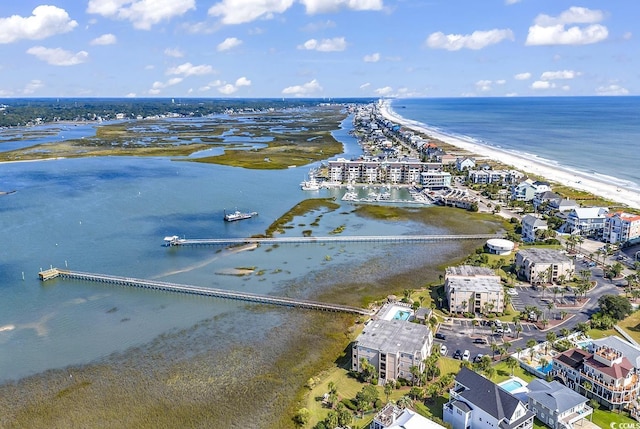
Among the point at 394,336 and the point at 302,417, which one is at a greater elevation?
the point at 394,336

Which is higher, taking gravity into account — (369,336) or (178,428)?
(369,336)

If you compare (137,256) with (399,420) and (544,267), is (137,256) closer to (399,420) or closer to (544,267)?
(399,420)

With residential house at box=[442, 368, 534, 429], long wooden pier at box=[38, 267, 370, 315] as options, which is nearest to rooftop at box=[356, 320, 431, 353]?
residential house at box=[442, 368, 534, 429]

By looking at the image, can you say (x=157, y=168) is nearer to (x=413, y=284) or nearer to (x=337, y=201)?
(x=337, y=201)

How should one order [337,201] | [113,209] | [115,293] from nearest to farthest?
[115,293] → [113,209] → [337,201]

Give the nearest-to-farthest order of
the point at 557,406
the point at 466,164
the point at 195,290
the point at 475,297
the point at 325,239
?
the point at 557,406 → the point at 475,297 → the point at 195,290 → the point at 325,239 → the point at 466,164

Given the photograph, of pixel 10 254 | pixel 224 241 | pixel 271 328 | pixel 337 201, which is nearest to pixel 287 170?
pixel 337 201

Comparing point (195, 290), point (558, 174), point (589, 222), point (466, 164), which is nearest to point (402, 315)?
point (195, 290)
